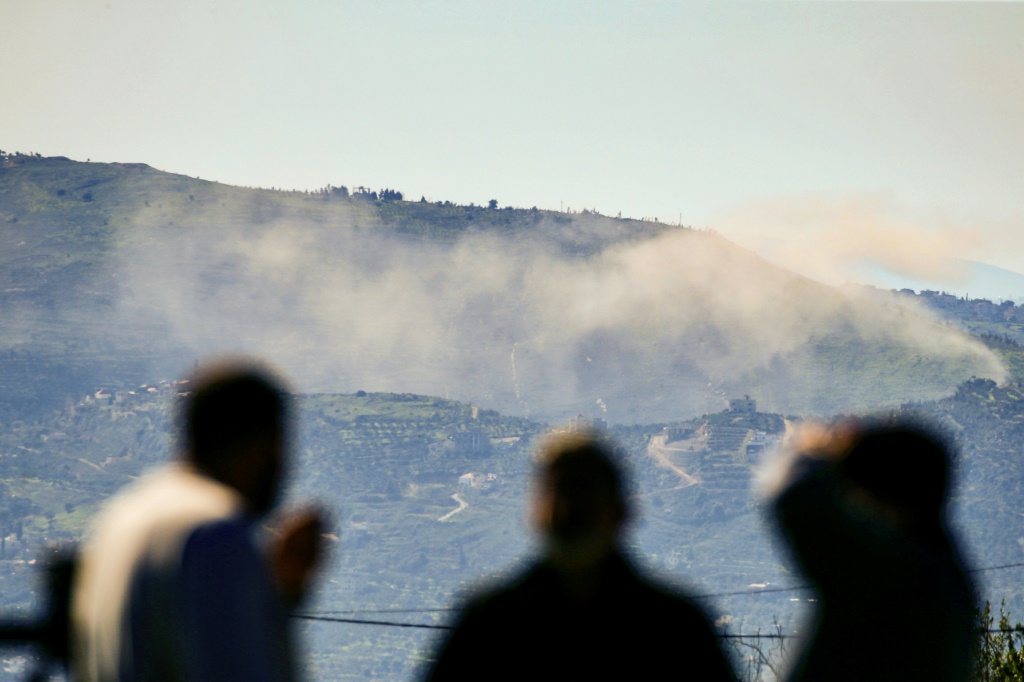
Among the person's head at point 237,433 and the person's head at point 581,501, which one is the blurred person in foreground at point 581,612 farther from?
the person's head at point 237,433

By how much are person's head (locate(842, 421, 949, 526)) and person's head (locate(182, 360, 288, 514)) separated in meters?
Answer: 2.08

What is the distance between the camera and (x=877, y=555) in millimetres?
4863

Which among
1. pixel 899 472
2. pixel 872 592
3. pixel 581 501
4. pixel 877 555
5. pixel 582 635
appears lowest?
pixel 582 635

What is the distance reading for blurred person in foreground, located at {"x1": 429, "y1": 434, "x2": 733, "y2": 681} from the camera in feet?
14.1

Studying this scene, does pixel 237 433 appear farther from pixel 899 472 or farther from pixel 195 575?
pixel 899 472

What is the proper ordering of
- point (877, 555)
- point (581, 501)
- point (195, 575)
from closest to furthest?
point (195, 575), point (581, 501), point (877, 555)

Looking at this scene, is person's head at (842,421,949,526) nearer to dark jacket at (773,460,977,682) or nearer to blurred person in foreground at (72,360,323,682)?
dark jacket at (773,460,977,682)

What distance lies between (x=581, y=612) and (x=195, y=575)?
1247 millimetres

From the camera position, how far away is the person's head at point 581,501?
4301 mm

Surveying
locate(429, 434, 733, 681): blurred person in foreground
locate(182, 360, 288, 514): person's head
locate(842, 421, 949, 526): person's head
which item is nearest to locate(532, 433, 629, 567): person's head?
locate(429, 434, 733, 681): blurred person in foreground

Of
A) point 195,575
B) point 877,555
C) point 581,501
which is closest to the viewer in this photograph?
point 195,575

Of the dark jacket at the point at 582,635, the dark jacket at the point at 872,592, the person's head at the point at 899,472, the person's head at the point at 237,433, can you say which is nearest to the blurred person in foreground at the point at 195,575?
the person's head at the point at 237,433

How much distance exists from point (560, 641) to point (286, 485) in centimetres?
103

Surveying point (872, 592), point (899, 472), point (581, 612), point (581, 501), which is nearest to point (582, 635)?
point (581, 612)
